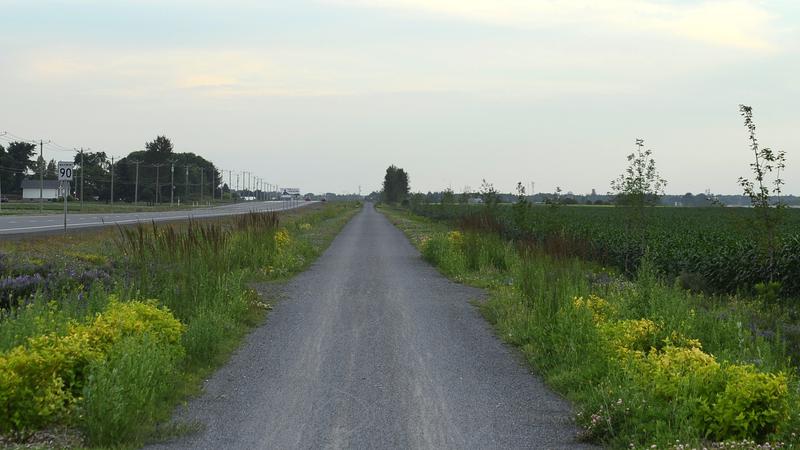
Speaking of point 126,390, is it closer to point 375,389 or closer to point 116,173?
point 375,389

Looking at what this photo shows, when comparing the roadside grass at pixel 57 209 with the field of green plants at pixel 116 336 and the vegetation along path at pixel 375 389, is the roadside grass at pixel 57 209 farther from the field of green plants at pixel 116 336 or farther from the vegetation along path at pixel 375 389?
the vegetation along path at pixel 375 389

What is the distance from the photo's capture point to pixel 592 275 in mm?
15742

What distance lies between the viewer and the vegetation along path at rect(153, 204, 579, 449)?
6062mm

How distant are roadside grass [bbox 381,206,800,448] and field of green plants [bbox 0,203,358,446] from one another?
149 inches

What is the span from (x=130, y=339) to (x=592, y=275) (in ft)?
35.9

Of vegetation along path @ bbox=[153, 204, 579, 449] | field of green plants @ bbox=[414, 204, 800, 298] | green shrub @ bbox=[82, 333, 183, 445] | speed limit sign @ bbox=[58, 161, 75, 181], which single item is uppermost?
speed limit sign @ bbox=[58, 161, 75, 181]

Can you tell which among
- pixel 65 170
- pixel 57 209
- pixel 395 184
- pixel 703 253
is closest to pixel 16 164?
pixel 57 209

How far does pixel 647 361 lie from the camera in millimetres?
7035

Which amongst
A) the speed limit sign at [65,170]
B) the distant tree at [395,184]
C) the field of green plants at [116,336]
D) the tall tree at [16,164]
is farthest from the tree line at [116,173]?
the field of green plants at [116,336]

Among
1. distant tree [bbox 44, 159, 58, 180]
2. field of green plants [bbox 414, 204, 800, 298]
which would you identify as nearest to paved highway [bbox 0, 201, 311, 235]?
field of green plants [bbox 414, 204, 800, 298]

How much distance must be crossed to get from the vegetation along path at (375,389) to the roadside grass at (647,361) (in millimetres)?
350

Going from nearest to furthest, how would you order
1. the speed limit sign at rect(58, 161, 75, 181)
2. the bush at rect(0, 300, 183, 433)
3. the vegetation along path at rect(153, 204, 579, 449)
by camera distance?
the bush at rect(0, 300, 183, 433)
the vegetation along path at rect(153, 204, 579, 449)
the speed limit sign at rect(58, 161, 75, 181)

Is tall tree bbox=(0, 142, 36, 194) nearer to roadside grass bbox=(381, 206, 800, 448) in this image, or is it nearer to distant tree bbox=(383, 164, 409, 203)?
distant tree bbox=(383, 164, 409, 203)

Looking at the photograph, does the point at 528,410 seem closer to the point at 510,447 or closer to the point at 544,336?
the point at 510,447
